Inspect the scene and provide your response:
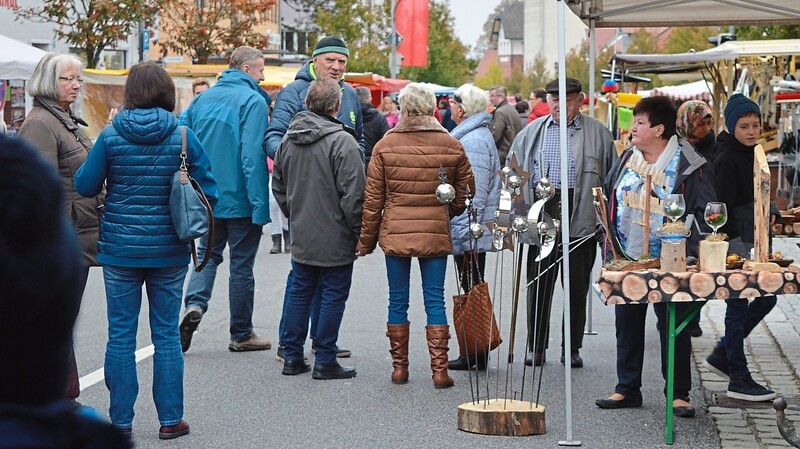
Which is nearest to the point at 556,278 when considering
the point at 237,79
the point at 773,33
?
the point at 237,79

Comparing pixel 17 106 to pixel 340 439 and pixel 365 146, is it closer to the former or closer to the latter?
pixel 365 146

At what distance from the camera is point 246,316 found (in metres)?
9.02

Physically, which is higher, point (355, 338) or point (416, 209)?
point (416, 209)

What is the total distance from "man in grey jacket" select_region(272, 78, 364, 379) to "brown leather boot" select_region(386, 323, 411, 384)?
382 mm

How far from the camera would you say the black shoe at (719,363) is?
313 inches

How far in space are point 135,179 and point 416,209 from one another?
6.63 ft

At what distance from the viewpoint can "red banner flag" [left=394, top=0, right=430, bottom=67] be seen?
34.5 meters

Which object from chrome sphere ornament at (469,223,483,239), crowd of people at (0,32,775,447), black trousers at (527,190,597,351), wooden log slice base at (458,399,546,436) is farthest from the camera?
black trousers at (527,190,597,351)

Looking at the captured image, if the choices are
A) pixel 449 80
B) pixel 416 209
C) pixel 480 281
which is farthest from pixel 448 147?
pixel 449 80

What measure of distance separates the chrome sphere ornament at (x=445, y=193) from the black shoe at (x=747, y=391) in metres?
1.93

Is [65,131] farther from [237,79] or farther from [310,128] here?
[237,79]

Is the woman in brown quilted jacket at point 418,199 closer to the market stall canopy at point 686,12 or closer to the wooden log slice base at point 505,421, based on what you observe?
the wooden log slice base at point 505,421

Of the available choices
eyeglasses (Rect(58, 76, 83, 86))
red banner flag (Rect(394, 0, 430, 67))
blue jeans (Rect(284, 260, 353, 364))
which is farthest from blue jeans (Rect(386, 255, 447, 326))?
red banner flag (Rect(394, 0, 430, 67))

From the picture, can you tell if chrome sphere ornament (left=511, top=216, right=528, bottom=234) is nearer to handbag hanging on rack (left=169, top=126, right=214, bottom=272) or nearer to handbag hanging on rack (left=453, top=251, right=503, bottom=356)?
handbag hanging on rack (left=453, top=251, right=503, bottom=356)
